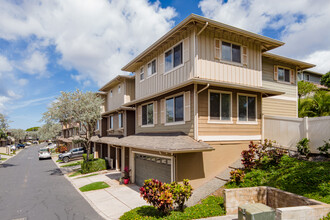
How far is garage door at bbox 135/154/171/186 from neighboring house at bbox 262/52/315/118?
29.3 ft

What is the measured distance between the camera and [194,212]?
891cm

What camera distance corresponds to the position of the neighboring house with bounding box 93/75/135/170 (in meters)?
21.0

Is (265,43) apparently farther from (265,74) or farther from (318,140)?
(318,140)

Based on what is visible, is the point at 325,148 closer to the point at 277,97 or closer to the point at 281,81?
the point at 277,97

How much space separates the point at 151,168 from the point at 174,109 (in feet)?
14.0

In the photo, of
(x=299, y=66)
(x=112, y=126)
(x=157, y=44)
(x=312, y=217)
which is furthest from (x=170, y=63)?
(x=112, y=126)

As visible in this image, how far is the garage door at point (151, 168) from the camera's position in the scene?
1251 centimetres

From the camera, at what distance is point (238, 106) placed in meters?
13.3

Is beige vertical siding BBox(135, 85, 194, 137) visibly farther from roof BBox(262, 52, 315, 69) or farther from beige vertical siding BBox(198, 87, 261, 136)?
roof BBox(262, 52, 315, 69)

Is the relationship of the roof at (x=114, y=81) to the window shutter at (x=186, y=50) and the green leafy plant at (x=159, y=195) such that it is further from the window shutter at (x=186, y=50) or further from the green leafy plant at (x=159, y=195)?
the green leafy plant at (x=159, y=195)

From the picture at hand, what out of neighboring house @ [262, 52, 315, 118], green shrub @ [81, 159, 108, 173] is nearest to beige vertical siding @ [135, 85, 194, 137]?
neighboring house @ [262, 52, 315, 118]

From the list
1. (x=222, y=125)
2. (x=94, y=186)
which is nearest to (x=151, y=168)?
(x=94, y=186)

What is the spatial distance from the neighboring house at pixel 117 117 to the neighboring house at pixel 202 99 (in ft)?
17.7

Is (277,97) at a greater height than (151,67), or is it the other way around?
(151,67)
